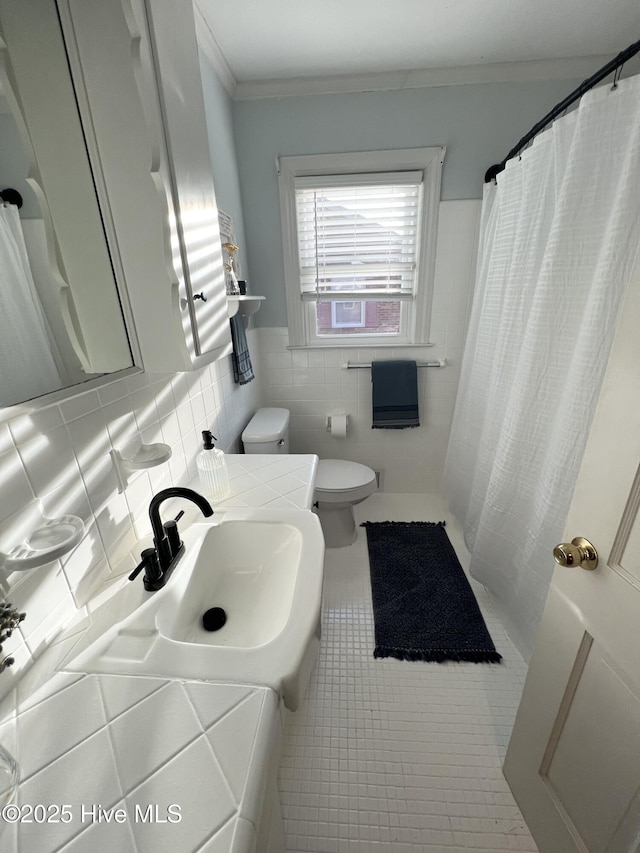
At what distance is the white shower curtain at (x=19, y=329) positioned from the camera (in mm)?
Answer: 588

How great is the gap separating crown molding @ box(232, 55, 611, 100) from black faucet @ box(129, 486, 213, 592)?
203 centimetres

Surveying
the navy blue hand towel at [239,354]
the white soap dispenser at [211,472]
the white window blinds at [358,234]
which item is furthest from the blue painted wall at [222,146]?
the white soap dispenser at [211,472]

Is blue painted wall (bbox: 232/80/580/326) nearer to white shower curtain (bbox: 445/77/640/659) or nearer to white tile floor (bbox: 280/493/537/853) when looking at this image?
white shower curtain (bbox: 445/77/640/659)

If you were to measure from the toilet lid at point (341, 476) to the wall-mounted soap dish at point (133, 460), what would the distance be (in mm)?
1106

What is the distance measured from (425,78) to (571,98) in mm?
897

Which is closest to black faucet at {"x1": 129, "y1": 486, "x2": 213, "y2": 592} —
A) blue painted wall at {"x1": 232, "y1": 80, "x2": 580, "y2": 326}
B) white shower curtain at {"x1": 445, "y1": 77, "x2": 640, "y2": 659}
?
white shower curtain at {"x1": 445, "y1": 77, "x2": 640, "y2": 659}

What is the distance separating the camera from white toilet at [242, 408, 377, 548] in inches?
68.5

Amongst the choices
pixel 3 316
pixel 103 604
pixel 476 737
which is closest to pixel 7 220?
pixel 3 316

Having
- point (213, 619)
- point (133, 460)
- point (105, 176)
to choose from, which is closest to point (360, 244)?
point (105, 176)

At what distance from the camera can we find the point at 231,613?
868 millimetres

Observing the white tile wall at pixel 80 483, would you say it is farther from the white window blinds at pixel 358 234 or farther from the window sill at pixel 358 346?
the white window blinds at pixel 358 234

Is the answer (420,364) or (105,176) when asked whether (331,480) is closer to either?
(420,364)

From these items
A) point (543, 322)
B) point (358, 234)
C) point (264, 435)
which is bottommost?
point (264, 435)

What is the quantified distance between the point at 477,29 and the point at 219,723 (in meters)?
2.38
